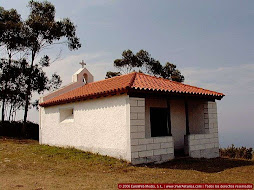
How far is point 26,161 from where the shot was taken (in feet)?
35.5

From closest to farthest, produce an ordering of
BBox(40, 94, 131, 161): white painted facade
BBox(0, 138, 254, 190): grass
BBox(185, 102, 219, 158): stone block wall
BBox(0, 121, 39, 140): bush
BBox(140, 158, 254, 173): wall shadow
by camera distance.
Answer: BBox(0, 138, 254, 190): grass, BBox(140, 158, 254, 173): wall shadow, BBox(40, 94, 131, 161): white painted facade, BBox(185, 102, 219, 158): stone block wall, BBox(0, 121, 39, 140): bush

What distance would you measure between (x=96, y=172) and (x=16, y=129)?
16.8m

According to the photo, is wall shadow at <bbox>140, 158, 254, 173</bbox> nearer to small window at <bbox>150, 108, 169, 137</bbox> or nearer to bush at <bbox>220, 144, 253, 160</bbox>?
small window at <bbox>150, 108, 169, 137</bbox>

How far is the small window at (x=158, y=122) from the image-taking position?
12023 mm

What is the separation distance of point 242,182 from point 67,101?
900cm

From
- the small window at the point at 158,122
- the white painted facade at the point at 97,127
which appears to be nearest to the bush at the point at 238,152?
the small window at the point at 158,122

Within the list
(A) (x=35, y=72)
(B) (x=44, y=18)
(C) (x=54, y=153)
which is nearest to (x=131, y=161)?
(C) (x=54, y=153)

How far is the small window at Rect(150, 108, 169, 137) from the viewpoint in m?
12.0

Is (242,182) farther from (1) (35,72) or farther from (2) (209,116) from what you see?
(1) (35,72)

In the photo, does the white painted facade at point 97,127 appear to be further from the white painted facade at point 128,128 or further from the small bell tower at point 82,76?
the small bell tower at point 82,76

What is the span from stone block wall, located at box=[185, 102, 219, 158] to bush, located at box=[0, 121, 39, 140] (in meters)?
15.8

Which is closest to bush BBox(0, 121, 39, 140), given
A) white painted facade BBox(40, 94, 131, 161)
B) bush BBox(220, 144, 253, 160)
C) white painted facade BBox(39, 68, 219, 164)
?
white painted facade BBox(39, 68, 219, 164)

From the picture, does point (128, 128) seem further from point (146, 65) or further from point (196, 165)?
point (146, 65)

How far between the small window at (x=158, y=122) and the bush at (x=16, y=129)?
14490 mm
